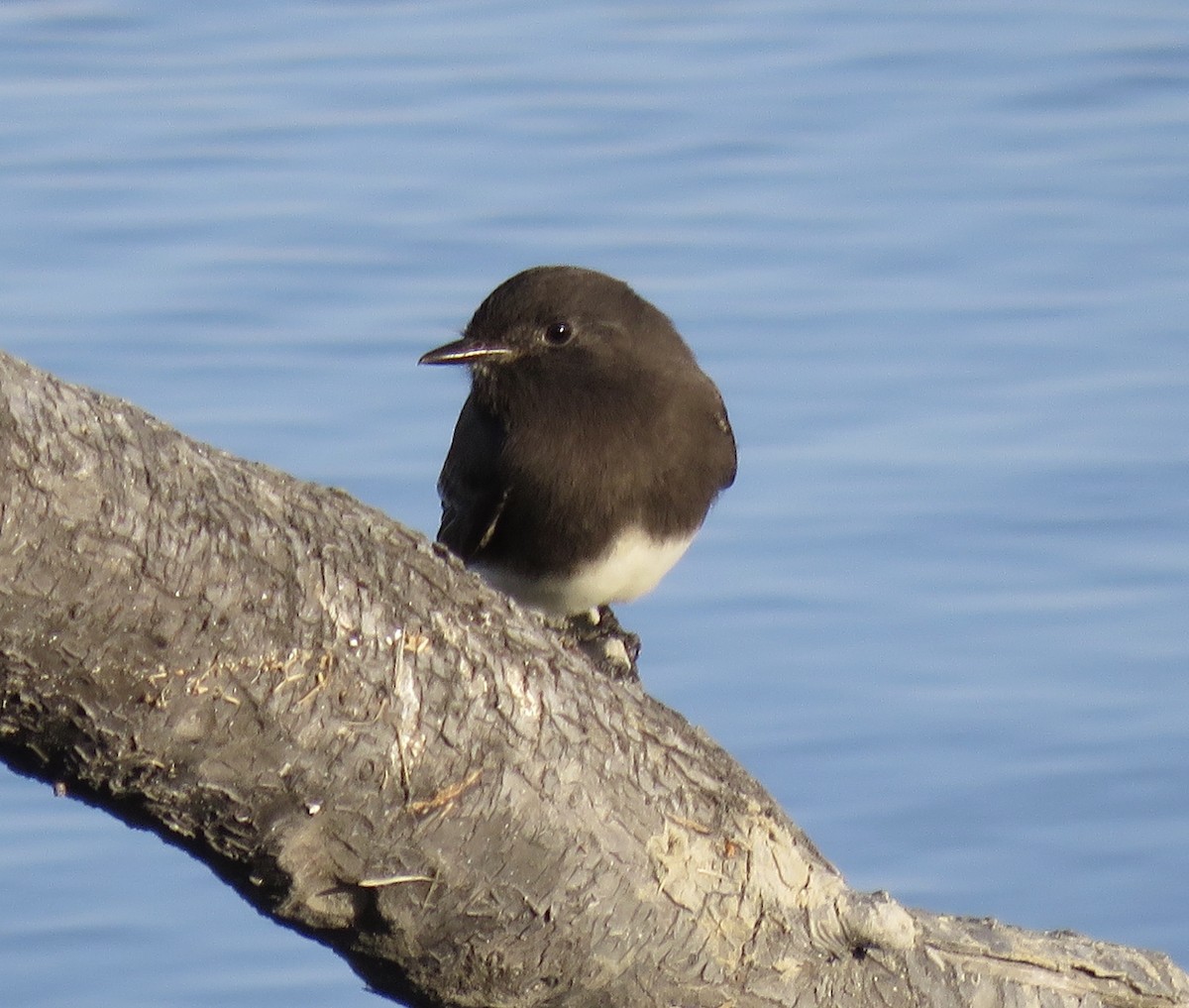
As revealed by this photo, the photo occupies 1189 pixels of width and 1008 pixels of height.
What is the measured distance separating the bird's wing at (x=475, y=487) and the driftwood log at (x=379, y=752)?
2.32 m

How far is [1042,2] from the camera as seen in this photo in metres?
13.1

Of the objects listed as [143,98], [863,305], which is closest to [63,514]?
[863,305]

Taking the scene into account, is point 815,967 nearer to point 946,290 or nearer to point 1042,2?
point 946,290

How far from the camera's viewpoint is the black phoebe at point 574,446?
626 cm

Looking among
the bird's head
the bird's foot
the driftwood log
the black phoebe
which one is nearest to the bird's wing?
the black phoebe

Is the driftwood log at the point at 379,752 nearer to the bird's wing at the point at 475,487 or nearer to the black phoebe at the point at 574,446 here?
the black phoebe at the point at 574,446

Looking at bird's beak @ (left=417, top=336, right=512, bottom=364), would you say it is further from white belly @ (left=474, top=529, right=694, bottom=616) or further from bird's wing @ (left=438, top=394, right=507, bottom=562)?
white belly @ (left=474, top=529, right=694, bottom=616)

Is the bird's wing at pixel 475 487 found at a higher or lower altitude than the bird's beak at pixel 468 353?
lower

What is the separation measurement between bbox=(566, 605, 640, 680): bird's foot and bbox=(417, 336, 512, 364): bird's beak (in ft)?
2.28

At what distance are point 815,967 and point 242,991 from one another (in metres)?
3.40

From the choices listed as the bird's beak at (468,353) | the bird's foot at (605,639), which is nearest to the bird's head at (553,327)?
the bird's beak at (468,353)

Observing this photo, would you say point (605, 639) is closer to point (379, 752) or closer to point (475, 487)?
point (475, 487)

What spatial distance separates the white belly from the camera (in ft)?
20.6

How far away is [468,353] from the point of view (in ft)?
20.7
